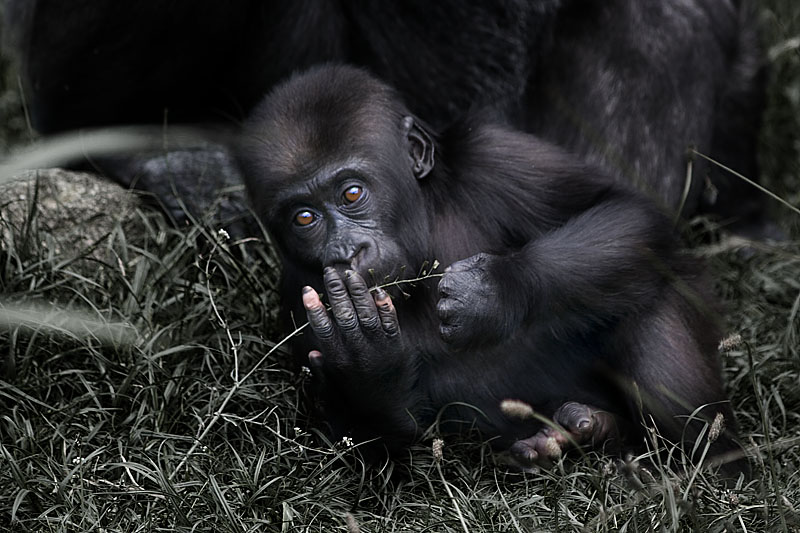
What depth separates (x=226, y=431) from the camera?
2.84 metres

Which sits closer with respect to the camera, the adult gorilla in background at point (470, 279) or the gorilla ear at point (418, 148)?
the adult gorilla in background at point (470, 279)

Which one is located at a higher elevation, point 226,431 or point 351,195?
point 351,195

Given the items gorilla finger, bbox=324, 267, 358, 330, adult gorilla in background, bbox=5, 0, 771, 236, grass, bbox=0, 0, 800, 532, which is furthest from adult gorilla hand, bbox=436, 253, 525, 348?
adult gorilla in background, bbox=5, 0, 771, 236

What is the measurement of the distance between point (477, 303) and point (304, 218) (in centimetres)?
49

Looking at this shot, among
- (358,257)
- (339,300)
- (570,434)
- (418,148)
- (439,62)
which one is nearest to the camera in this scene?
(339,300)

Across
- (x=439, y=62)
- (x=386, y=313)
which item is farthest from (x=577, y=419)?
(x=439, y=62)

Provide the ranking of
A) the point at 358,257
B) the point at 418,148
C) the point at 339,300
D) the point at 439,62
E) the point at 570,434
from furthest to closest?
the point at 439,62
the point at 418,148
the point at 570,434
the point at 358,257
the point at 339,300

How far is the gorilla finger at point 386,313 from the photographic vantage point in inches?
102

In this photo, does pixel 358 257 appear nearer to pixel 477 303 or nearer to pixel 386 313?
pixel 386 313

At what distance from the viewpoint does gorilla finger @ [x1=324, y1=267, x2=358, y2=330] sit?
255cm

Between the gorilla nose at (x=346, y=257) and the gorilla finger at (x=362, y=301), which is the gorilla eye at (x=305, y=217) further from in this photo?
the gorilla finger at (x=362, y=301)

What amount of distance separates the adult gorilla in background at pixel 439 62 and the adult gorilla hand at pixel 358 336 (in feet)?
4.11

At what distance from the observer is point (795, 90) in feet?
16.5

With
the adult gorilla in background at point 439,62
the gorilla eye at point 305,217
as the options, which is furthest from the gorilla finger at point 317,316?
the adult gorilla in background at point 439,62
